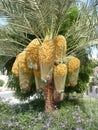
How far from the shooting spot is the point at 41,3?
8.04 m

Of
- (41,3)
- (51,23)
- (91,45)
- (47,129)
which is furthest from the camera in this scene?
(91,45)

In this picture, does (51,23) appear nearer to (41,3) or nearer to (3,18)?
(41,3)

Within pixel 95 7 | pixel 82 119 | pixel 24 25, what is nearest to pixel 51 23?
pixel 24 25

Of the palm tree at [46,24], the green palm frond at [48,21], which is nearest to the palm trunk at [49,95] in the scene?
the palm tree at [46,24]

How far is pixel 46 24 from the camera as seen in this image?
857 centimetres

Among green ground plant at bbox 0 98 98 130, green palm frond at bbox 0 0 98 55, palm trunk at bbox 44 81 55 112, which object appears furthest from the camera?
palm trunk at bbox 44 81 55 112

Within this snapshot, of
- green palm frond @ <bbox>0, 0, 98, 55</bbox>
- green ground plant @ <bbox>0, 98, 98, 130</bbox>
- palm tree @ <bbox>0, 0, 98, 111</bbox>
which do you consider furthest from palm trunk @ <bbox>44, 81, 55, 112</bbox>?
green palm frond @ <bbox>0, 0, 98, 55</bbox>

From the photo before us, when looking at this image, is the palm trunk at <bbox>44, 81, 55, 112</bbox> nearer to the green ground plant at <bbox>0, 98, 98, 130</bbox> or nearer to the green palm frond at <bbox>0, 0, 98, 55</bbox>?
the green ground plant at <bbox>0, 98, 98, 130</bbox>

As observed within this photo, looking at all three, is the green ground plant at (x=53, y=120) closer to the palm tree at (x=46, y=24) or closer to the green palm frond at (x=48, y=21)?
the palm tree at (x=46, y=24)

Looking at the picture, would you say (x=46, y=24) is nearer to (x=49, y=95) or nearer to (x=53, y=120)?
(x=49, y=95)

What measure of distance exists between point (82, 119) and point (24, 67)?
2.11 m

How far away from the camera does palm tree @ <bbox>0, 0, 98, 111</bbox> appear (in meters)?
8.26

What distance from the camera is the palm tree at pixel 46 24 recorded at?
8.26 meters

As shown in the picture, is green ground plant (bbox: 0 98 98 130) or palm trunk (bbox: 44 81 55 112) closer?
green ground plant (bbox: 0 98 98 130)
